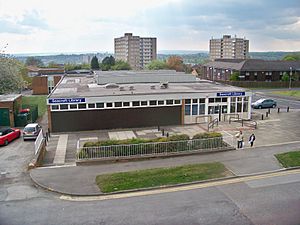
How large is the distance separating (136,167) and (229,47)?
16942cm

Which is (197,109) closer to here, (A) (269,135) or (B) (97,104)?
(A) (269,135)

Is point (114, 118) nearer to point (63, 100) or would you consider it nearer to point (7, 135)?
point (63, 100)

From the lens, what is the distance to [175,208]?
12.9m

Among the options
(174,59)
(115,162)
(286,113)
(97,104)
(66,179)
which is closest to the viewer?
(66,179)

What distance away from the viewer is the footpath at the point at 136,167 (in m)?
15.2

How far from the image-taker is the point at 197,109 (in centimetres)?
2984

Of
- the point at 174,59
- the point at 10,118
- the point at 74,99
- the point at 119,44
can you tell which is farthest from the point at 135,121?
the point at 119,44

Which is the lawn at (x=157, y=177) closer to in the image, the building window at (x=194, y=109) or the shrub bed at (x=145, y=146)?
the shrub bed at (x=145, y=146)

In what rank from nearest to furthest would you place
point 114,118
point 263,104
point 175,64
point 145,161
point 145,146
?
point 145,161 < point 145,146 < point 114,118 < point 263,104 < point 175,64

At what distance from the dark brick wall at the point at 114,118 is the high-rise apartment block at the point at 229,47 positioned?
153003mm

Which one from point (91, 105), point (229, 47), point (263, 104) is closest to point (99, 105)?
point (91, 105)

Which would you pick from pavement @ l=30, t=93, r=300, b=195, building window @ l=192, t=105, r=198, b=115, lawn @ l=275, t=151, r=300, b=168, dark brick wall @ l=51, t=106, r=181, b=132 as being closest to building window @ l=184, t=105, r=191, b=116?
building window @ l=192, t=105, r=198, b=115

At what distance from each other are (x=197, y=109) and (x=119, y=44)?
14604 cm

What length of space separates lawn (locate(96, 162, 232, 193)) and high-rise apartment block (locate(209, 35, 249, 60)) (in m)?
164
